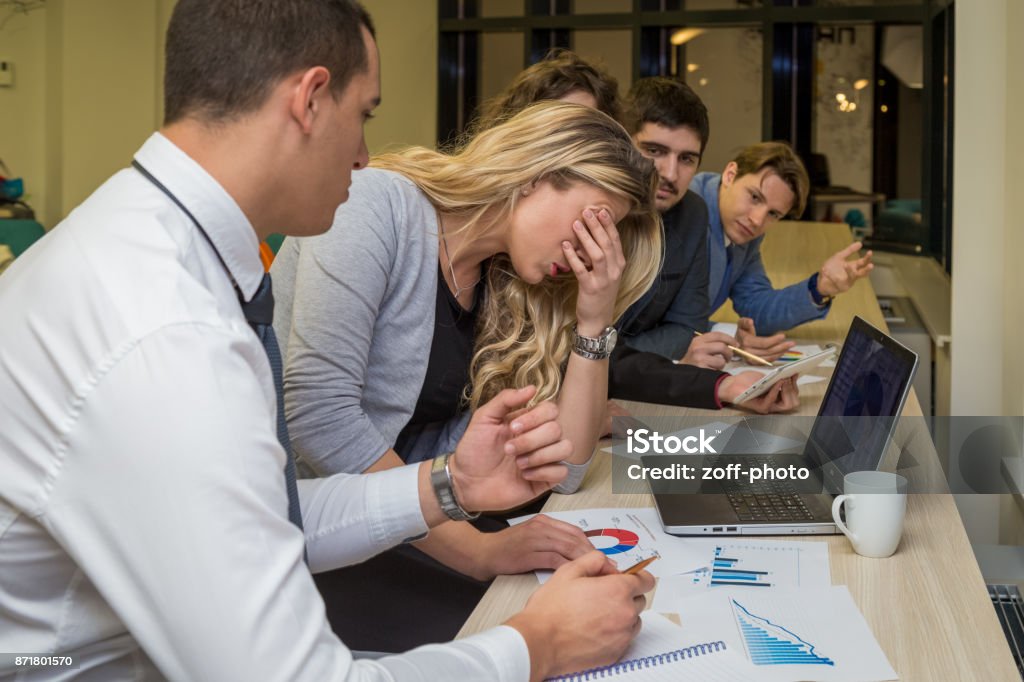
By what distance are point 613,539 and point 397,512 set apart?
37 cm

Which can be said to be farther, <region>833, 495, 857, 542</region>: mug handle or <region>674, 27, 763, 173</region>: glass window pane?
<region>674, 27, 763, 173</region>: glass window pane

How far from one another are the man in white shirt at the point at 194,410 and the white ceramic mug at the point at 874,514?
44 cm

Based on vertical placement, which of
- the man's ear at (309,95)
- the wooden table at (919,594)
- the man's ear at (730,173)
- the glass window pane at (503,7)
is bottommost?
the wooden table at (919,594)

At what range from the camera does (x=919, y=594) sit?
129cm

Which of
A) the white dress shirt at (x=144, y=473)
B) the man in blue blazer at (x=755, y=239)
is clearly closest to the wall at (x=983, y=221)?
the man in blue blazer at (x=755, y=239)

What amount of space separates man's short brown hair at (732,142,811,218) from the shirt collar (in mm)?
2407

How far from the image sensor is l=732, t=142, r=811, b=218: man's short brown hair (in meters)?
3.13

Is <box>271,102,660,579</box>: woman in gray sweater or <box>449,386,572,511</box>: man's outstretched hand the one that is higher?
<box>271,102,660,579</box>: woman in gray sweater

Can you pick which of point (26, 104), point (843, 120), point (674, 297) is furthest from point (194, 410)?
point (26, 104)

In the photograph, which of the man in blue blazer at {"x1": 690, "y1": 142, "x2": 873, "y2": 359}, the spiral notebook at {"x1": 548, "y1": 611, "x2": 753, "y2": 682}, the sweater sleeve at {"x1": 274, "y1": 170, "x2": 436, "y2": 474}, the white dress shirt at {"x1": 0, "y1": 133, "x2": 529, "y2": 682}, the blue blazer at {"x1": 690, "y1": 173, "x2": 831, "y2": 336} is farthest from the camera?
the blue blazer at {"x1": 690, "y1": 173, "x2": 831, "y2": 336}

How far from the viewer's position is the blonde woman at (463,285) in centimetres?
167

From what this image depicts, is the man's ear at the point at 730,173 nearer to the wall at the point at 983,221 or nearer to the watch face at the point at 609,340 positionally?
the wall at the point at 983,221

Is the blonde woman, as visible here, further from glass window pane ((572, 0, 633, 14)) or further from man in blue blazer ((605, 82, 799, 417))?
glass window pane ((572, 0, 633, 14))

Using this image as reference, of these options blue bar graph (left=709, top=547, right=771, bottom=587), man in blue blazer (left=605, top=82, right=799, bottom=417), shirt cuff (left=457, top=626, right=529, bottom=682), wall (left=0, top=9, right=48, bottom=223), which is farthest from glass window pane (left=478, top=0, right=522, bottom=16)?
shirt cuff (left=457, top=626, right=529, bottom=682)
